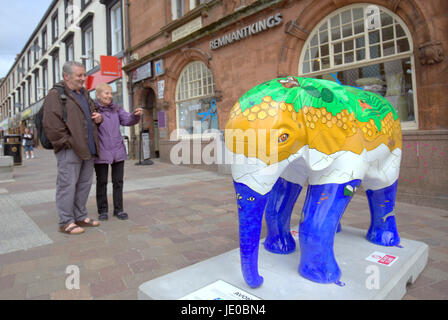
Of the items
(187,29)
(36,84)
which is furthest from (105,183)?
(36,84)

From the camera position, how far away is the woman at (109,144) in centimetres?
366

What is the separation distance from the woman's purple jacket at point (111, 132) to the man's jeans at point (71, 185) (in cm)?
24

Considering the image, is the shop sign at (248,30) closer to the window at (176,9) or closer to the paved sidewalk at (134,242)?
the window at (176,9)

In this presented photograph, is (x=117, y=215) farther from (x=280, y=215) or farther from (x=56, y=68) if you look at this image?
(x=56, y=68)

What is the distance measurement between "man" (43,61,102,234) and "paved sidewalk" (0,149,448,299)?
0.33m

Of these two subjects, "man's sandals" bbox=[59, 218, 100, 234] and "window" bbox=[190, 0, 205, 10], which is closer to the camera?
"man's sandals" bbox=[59, 218, 100, 234]

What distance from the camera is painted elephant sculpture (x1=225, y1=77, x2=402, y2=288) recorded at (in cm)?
147

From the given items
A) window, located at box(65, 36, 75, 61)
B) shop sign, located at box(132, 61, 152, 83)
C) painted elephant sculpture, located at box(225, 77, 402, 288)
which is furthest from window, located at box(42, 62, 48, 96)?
painted elephant sculpture, located at box(225, 77, 402, 288)

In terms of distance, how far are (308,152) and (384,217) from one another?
1.18m

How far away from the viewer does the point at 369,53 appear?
5512 millimetres

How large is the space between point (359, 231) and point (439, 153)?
2.87 m

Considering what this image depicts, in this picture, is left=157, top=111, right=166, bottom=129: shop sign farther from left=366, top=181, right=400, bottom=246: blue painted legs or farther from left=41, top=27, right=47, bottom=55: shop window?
left=41, top=27, right=47, bottom=55: shop window

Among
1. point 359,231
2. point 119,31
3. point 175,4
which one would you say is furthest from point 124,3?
point 359,231

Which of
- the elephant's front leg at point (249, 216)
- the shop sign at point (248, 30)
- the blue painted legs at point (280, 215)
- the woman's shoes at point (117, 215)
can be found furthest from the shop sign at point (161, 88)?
the elephant's front leg at point (249, 216)
